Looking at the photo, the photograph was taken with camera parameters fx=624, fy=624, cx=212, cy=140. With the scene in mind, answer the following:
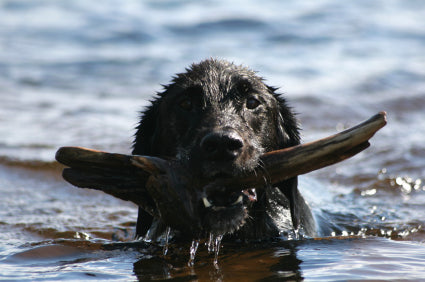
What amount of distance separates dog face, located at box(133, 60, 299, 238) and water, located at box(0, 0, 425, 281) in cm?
42

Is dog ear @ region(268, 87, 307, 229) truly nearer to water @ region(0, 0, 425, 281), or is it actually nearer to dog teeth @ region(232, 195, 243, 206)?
water @ region(0, 0, 425, 281)

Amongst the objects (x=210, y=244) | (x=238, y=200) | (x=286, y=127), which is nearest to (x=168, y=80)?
(x=286, y=127)

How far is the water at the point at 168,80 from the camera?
4328mm

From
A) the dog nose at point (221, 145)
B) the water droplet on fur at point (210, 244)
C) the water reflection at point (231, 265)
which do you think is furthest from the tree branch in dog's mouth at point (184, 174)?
the water reflection at point (231, 265)

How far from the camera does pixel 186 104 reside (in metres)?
4.80

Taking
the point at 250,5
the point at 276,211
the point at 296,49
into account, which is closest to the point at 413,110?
the point at 296,49

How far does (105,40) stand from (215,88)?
12.4m

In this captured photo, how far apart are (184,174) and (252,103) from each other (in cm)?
131

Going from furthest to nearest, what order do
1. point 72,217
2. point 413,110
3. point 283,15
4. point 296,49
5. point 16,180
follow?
point 283,15 → point 296,49 → point 413,110 → point 16,180 → point 72,217

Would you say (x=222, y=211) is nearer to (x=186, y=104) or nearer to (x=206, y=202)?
(x=206, y=202)

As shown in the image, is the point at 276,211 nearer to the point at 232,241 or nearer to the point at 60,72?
the point at 232,241

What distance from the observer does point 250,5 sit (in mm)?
20000

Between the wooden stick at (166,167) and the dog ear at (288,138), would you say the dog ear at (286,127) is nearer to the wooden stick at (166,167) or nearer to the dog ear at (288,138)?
the dog ear at (288,138)

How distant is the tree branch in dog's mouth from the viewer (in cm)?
363
